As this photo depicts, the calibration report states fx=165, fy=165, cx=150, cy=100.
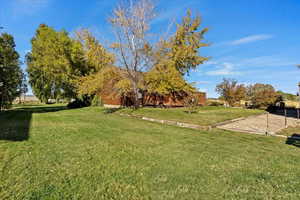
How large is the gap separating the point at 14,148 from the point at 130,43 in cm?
1095

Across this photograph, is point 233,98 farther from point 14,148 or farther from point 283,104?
point 14,148

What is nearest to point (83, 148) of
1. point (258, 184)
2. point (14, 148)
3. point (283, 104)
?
point (14, 148)

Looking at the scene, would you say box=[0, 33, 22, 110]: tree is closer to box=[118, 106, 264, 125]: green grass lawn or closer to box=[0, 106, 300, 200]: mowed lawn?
box=[118, 106, 264, 125]: green grass lawn

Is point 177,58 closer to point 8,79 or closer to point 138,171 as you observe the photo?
point 8,79

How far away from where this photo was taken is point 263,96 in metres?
22.0

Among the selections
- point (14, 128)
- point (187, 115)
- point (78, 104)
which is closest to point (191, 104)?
point (187, 115)

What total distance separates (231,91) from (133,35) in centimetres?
1741

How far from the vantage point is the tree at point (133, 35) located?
12305 mm

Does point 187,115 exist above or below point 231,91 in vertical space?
below

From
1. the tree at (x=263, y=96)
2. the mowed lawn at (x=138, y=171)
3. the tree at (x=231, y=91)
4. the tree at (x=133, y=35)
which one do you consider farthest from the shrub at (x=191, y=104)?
the tree at (x=263, y=96)

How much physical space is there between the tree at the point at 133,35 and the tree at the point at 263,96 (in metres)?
17.4

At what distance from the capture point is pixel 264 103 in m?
22.1

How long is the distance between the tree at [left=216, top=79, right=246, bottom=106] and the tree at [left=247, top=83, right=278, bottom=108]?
160cm

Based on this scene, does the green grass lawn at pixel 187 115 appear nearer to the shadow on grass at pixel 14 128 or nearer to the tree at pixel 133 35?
the tree at pixel 133 35
